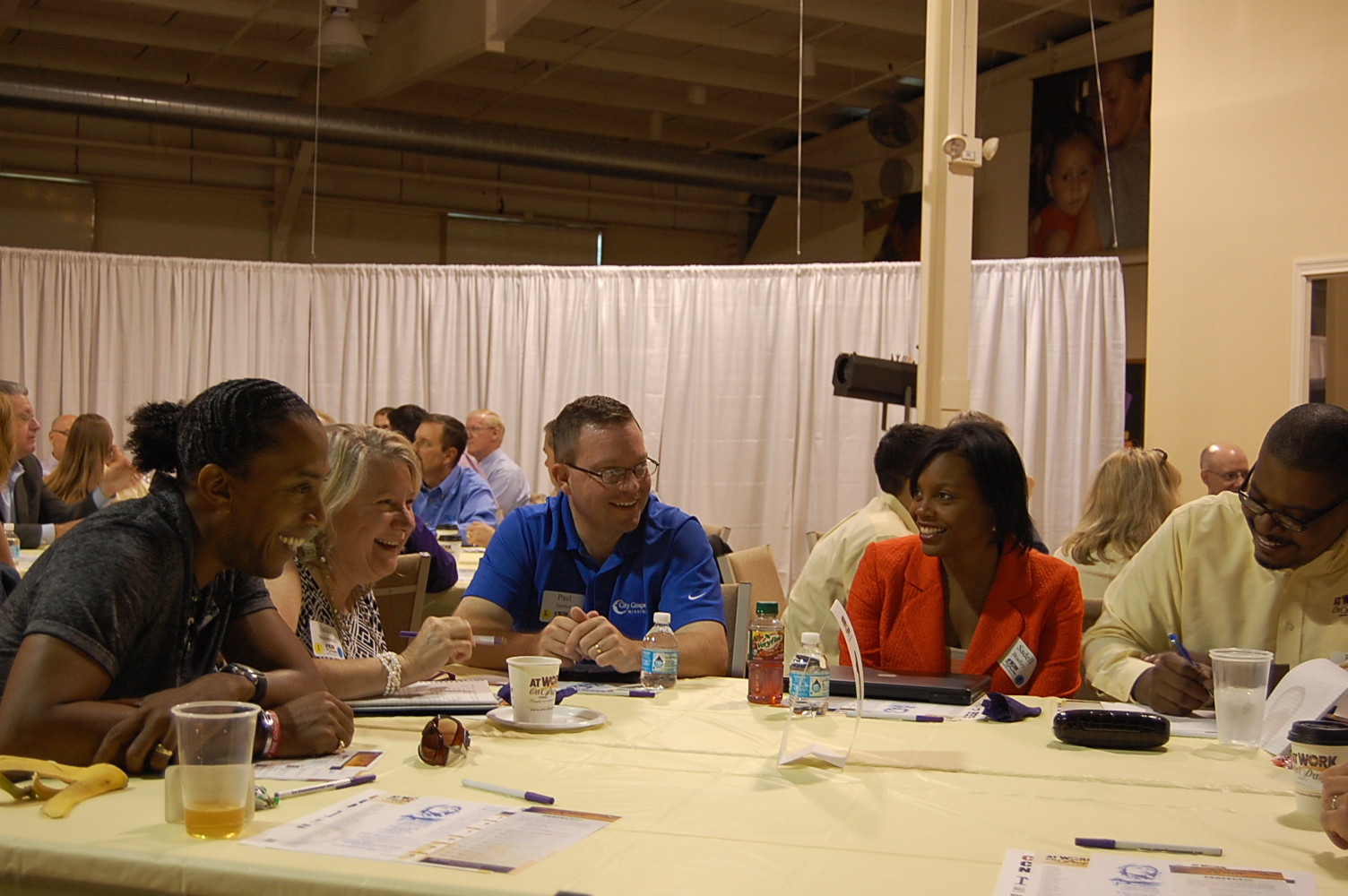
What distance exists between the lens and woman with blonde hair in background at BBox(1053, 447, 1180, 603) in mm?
4152

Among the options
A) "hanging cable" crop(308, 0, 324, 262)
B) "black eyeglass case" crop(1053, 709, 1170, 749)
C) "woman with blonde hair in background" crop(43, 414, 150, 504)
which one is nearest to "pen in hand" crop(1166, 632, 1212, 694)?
"black eyeglass case" crop(1053, 709, 1170, 749)

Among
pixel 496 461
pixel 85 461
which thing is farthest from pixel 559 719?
pixel 496 461

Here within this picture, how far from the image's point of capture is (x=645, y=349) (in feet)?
28.1

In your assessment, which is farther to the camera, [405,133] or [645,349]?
[405,133]

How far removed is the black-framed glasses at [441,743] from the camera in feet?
5.78

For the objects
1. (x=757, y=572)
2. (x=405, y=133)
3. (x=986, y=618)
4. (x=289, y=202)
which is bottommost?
(x=757, y=572)

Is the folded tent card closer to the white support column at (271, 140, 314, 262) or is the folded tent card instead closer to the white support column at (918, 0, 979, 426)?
the white support column at (918, 0, 979, 426)

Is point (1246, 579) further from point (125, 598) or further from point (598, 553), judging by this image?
point (125, 598)

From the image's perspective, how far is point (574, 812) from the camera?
60.7 inches

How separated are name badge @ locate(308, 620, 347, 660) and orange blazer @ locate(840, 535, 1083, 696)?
1.19 meters

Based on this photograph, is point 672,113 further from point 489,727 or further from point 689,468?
point 489,727

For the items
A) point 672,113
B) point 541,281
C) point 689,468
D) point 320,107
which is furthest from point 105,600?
point 672,113

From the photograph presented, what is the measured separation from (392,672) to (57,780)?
79 cm

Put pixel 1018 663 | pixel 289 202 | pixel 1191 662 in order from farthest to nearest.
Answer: pixel 289 202
pixel 1018 663
pixel 1191 662
